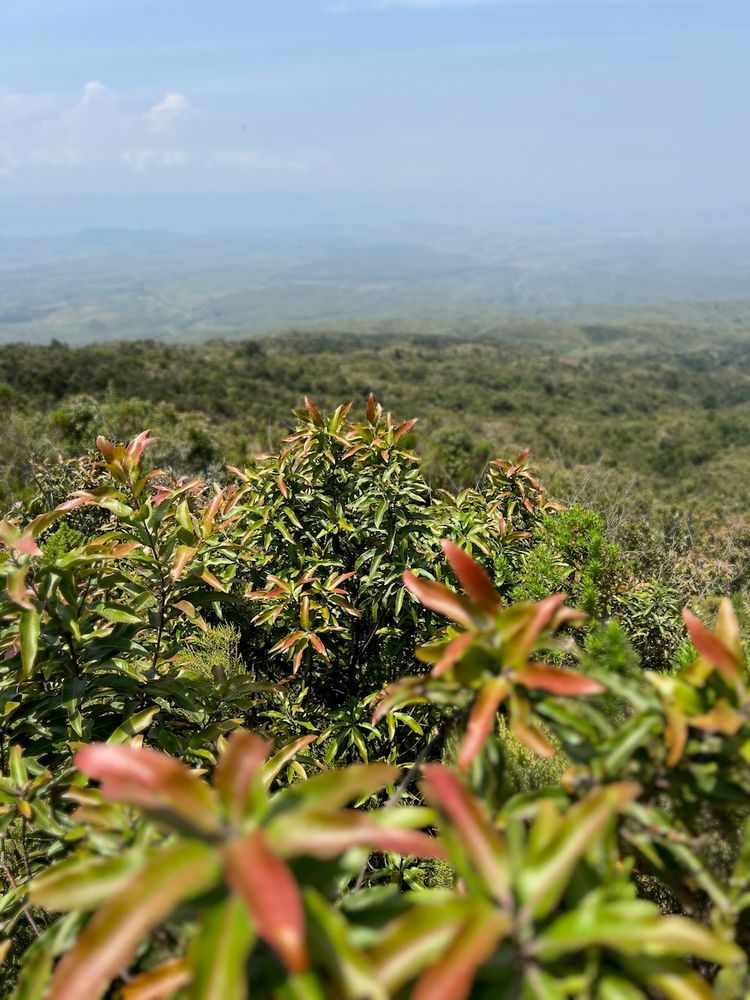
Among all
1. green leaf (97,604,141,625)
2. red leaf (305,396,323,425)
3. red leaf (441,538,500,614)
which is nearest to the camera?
red leaf (441,538,500,614)

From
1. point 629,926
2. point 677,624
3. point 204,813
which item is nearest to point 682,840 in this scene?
point 629,926

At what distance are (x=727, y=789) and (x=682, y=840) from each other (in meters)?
0.11

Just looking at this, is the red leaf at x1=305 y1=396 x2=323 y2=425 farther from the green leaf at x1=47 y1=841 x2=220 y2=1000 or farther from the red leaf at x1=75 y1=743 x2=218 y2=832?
the green leaf at x1=47 y1=841 x2=220 y2=1000

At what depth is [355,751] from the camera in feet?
9.19

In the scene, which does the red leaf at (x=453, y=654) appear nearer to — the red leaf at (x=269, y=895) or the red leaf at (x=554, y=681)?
the red leaf at (x=554, y=681)

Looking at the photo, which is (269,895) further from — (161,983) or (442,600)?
(442,600)

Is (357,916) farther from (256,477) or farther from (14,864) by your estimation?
(256,477)

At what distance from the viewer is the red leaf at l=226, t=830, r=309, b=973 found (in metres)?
0.55

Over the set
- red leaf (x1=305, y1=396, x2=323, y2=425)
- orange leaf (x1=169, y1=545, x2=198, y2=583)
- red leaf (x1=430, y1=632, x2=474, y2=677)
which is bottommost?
orange leaf (x1=169, y1=545, x2=198, y2=583)

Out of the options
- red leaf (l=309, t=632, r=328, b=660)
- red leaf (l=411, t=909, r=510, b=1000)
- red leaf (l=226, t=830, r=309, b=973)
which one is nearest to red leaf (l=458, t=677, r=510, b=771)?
red leaf (l=411, t=909, r=510, b=1000)

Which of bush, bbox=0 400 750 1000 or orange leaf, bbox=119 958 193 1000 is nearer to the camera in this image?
bush, bbox=0 400 750 1000

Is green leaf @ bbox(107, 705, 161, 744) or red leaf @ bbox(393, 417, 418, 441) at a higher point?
red leaf @ bbox(393, 417, 418, 441)

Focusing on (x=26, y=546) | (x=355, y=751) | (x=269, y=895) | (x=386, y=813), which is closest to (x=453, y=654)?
(x=386, y=813)

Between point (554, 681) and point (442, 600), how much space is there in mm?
258
